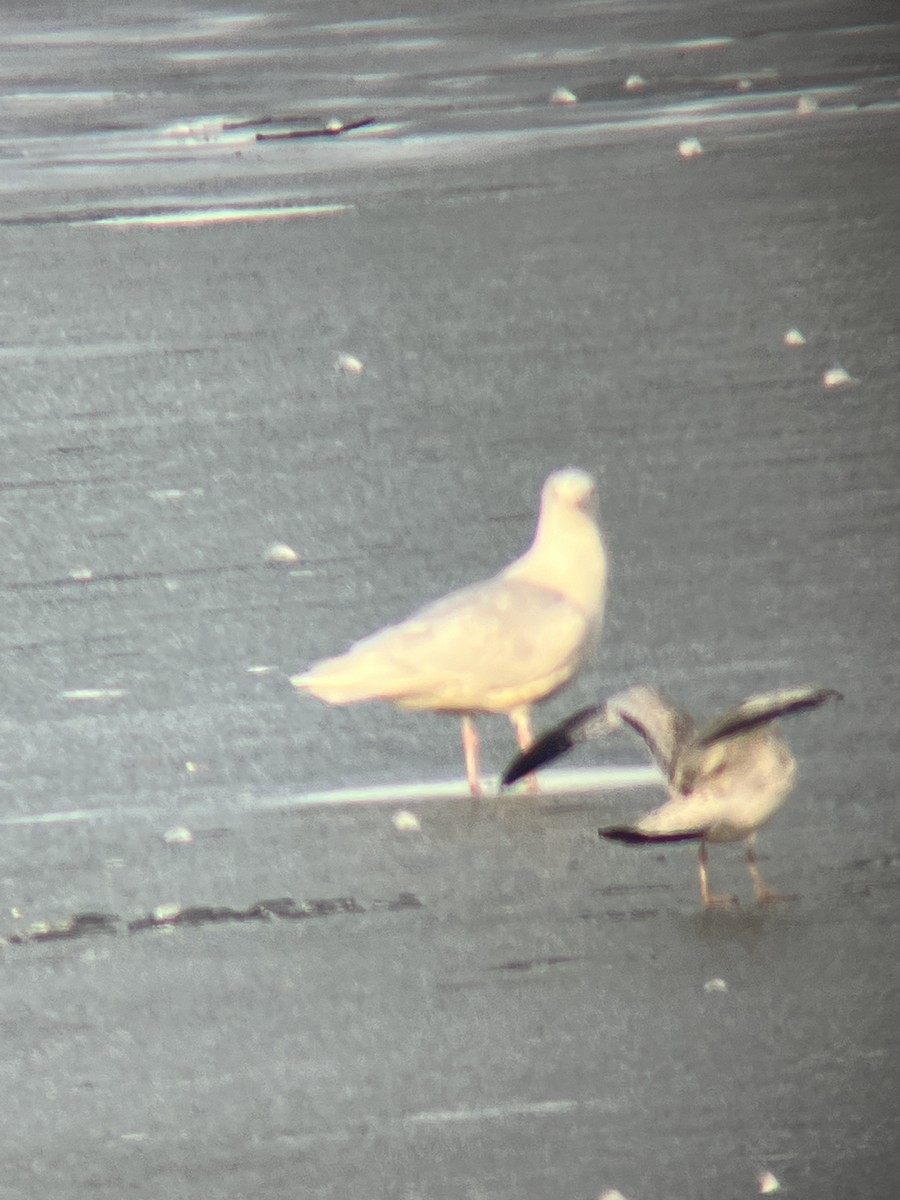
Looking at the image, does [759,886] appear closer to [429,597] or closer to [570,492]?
[570,492]

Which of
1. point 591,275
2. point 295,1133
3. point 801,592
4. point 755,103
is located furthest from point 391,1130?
point 755,103

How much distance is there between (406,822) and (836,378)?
3.38ft

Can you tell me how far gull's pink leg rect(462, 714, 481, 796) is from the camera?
1862 millimetres

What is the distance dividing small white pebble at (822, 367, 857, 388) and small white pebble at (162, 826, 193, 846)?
1126mm

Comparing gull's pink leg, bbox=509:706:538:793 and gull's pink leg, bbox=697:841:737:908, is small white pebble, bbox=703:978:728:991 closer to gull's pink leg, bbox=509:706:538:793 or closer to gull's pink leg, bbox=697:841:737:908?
gull's pink leg, bbox=697:841:737:908

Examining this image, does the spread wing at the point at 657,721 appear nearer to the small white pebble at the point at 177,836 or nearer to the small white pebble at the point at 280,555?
the small white pebble at the point at 177,836

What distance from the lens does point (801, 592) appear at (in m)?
2.18

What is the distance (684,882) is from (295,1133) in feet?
1.37

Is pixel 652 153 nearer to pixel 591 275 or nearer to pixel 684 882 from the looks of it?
pixel 591 275

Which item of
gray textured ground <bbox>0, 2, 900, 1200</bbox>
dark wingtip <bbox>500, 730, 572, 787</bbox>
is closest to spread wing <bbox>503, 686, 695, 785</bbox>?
dark wingtip <bbox>500, 730, 572, 787</bbox>

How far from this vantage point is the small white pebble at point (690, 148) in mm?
3025

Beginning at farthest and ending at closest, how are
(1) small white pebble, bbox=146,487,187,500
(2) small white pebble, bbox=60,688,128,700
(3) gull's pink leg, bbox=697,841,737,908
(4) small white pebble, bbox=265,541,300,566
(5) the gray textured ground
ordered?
(1) small white pebble, bbox=146,487,187,500
(4) small white pebble, bbox=265,541,300,566
(2) small white pebble, bbox=60,688,128,700
(3) gull's pink leg, bbox=697,841,737,908
(5) the gray textured ground

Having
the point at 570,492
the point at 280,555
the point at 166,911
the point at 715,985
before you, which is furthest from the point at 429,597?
the point at 715,985

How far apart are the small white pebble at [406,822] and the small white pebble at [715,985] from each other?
12.8 inches
